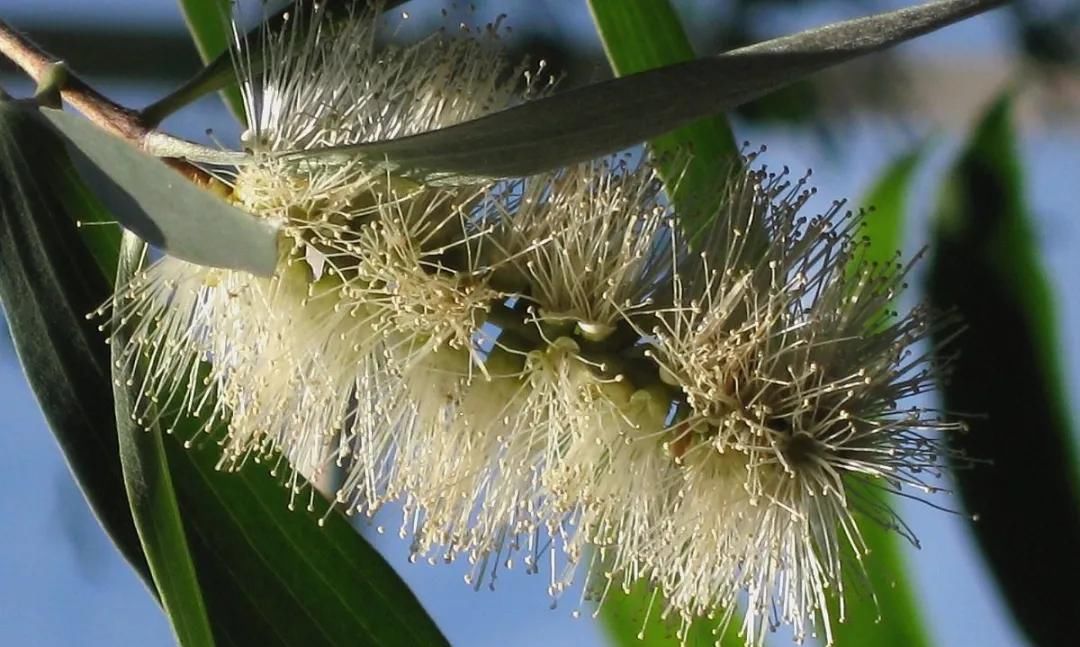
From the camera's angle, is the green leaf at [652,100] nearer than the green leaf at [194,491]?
Yes

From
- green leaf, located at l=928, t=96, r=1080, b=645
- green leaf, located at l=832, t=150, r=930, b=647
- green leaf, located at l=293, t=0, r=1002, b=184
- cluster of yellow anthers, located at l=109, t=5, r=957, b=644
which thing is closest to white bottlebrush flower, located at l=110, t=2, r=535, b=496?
cluster of yellow anthers, located at l=109, t=5, r=957, b=644

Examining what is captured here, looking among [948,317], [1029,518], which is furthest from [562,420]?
[1029,518]

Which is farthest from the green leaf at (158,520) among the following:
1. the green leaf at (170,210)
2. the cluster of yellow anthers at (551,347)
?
the green leaf at (170,210)

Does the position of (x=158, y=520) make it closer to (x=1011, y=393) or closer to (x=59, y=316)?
(x=59, y=316)

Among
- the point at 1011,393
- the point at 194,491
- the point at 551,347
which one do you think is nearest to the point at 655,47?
the point at 551,347

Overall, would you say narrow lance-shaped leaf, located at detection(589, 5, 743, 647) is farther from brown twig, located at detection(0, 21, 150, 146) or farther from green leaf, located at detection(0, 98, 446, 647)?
brown twig, located at detection(0, 21, 150, 146)

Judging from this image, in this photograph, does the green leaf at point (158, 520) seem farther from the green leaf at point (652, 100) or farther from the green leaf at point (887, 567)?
the green leaf at point (887, 567)

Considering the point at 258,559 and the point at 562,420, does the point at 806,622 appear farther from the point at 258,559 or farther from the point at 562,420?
the point at 258,559
